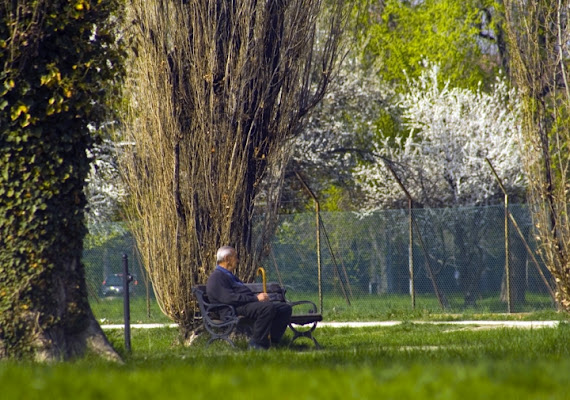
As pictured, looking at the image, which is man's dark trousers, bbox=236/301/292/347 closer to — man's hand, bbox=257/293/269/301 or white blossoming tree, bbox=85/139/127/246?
man's hand, bbox=257/293/269/301

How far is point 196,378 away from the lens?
5.88 metres

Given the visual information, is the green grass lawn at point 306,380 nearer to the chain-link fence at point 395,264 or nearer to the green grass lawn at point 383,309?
the green grass lawn at point 383,309

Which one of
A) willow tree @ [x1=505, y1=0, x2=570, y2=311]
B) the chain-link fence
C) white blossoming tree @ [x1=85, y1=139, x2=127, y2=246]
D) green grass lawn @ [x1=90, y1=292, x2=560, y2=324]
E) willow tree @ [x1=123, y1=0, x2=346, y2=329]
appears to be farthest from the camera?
white blossoming tree @ [x1=85, y1=139, x2=127, y2=246]

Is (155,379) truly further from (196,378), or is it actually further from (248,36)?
(248,36)

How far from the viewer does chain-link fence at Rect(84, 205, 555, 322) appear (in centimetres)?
1933

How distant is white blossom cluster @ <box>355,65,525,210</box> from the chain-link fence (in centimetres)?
463

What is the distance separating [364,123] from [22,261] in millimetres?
19873

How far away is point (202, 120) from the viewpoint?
41.0 ft

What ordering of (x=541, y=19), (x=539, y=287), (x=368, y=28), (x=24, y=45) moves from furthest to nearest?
(x=368, y=28), (x=539, y=287), (x=541, y=19), (x=24, y=45)

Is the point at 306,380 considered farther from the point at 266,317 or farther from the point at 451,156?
the point at 451,156

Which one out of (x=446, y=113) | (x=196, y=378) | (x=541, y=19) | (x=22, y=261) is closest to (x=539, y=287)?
(x=541, y=19)

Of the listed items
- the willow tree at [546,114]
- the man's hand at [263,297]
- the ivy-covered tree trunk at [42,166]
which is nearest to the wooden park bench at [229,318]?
the man's hand at [263,297]

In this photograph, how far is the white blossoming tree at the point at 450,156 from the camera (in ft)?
82.6

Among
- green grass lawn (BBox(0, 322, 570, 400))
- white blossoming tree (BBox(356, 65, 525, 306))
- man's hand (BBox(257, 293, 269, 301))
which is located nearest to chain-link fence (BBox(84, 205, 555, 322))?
white blossoming tree (BBox(356, 65, 525, 306))
